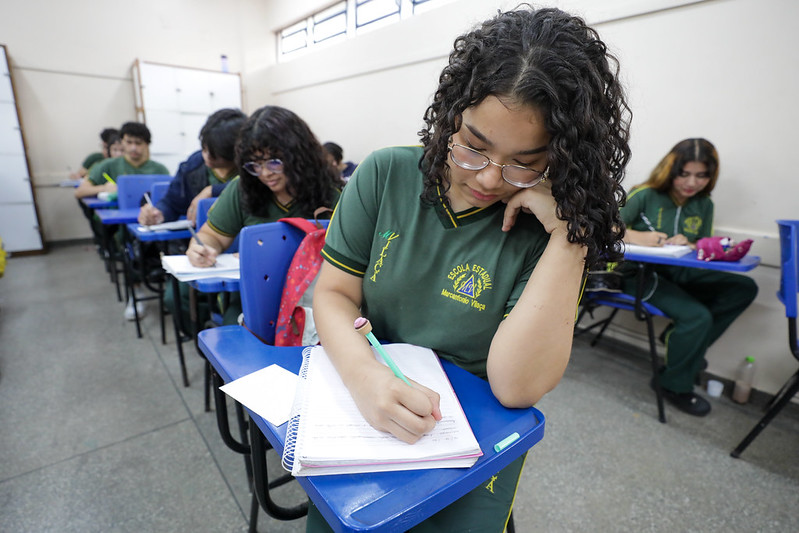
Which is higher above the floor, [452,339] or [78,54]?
[78,54]

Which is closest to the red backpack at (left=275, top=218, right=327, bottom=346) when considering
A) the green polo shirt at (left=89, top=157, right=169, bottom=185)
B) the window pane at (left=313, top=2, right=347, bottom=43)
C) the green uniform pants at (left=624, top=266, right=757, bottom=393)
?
the green uniform pants at (left=624, top=266, right=757, bottom=393)

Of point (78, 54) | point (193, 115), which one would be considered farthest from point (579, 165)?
point (78, 54)

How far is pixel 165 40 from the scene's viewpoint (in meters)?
5.34

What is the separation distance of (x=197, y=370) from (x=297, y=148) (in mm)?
1412

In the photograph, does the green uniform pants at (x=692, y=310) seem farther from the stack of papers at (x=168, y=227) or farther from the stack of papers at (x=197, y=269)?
the stack of papers at (x=168, y=227)

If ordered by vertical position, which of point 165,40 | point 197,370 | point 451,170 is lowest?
point 197,370

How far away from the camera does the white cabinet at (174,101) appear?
16.4 ft

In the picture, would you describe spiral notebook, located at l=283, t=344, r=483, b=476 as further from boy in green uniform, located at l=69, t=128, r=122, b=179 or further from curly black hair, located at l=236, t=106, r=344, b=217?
boy in green uniform, located at l=69, t=128, r=122, b=179

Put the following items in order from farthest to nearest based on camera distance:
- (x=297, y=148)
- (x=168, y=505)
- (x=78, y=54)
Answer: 1. (x=78, y=54)
2. (x=297, y=148)
3. (x=168, y=505)

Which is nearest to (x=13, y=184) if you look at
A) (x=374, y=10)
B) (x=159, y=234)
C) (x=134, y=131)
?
(x=134, y=131)

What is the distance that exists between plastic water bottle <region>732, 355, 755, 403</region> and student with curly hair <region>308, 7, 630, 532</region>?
6.69 feet

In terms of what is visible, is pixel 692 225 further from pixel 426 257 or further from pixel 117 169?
pixel 117 169

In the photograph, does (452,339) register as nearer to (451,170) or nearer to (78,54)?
(451,170)

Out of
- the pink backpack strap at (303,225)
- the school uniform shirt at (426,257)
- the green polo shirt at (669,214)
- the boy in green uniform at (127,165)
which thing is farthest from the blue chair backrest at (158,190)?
the green polo shirt at (669,214)
